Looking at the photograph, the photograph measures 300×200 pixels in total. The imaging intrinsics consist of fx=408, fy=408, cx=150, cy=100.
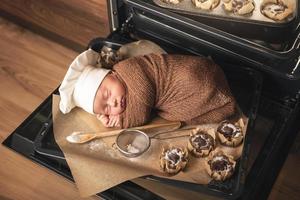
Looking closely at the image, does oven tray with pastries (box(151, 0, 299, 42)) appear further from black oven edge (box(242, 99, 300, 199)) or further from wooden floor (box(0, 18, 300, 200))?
wooden floor (box(0, 18, 300, 200))

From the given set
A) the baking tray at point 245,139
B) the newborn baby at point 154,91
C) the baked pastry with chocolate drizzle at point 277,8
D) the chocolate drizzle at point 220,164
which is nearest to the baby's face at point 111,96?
the newborn baby at point 154,91

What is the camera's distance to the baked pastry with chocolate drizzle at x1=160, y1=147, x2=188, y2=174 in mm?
819

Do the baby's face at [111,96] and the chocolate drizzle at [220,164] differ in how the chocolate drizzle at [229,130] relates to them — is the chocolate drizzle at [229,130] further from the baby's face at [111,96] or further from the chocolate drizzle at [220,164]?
the baby's face at [111,96]

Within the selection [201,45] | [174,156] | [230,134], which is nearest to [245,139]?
[230,134]

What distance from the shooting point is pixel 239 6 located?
2.81 ft

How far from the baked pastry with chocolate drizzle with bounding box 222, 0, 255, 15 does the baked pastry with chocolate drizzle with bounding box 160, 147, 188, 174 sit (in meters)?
0.31

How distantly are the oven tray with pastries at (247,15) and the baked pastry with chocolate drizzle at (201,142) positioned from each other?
220mm

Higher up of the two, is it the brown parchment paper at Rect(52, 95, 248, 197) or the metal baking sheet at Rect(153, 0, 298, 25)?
the metal baking sheet at Rect(153, 0, 298, 25)

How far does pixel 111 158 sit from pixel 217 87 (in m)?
0.27

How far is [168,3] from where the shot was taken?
88 centimetres

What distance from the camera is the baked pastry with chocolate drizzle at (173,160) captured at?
819 mm

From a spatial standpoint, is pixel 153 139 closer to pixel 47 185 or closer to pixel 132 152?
pixel 132 152

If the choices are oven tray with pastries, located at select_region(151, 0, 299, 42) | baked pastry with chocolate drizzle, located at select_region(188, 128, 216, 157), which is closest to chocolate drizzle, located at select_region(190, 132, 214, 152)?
baked pastry with chocolate drizzle, located at select_region(188, 128, 216, 157)

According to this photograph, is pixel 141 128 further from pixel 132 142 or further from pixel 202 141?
pixel 202 141
